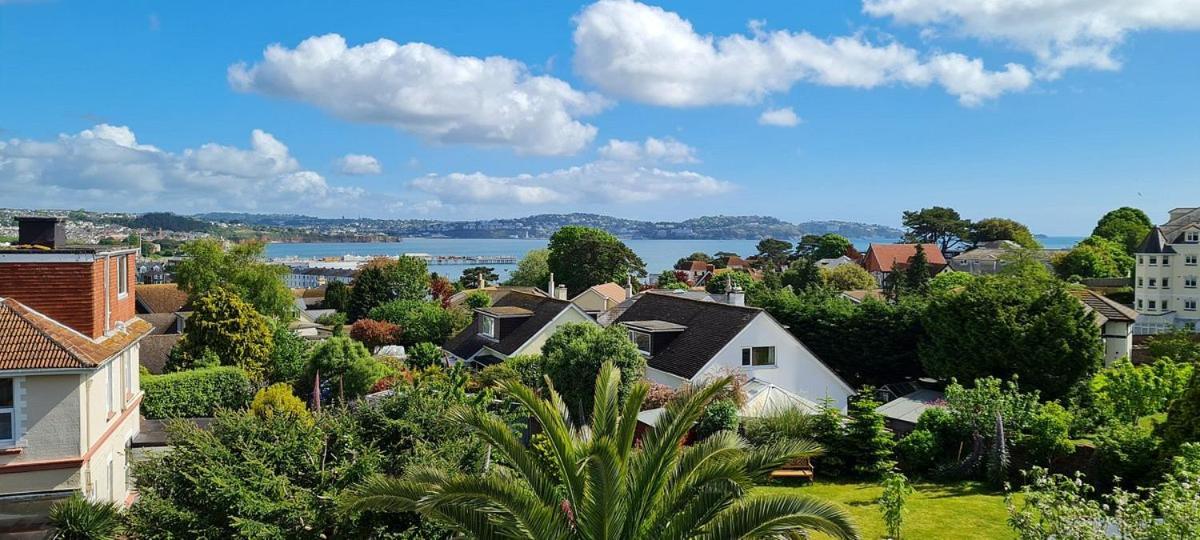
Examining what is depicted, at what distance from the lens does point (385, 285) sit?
64438 mm

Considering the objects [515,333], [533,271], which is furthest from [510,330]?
[533,271]

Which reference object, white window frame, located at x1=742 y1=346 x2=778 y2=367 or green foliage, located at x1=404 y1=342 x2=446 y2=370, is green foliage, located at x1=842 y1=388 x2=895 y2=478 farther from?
green foliage, located at x1=404 y1=342 x2=446 y2=370

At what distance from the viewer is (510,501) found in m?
9.41

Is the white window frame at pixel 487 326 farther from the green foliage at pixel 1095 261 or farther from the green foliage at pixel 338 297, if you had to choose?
the green foliage at pixel 1095 261

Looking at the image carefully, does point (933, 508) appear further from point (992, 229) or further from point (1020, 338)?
point (992, 229)

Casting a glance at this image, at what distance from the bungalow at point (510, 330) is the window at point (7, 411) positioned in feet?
62.7

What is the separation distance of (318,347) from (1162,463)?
29.4 meters

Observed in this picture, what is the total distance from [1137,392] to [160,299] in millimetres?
62436

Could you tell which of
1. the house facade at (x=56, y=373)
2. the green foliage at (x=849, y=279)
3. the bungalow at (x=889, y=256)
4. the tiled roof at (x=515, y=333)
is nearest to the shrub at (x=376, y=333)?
the tiled roof at (x=515, y=333)

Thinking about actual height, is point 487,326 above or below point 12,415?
below

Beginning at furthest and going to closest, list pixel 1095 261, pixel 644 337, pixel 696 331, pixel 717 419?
pixel 1095 261 < pixel 644 337 < pixel 696 331 < pixel 717 419

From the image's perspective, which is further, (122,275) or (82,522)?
(122,275)

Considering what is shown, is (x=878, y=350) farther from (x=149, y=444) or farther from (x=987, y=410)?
(x=149, y=444)

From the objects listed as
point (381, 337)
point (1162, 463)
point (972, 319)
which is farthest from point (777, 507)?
point (381, 337)
